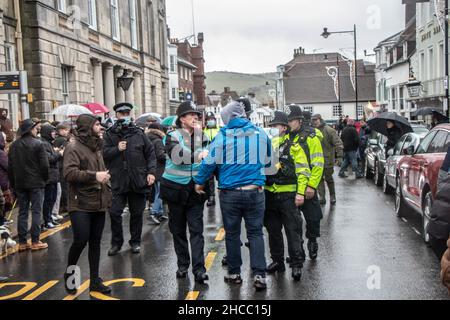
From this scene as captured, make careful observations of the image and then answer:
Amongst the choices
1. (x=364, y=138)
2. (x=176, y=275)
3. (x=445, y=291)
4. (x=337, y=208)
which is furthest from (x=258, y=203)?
(x=364, y=138)

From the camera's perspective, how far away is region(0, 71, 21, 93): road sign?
12188mm

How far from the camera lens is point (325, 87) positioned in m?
81.4

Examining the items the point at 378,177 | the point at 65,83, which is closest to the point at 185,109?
the point at 378,177

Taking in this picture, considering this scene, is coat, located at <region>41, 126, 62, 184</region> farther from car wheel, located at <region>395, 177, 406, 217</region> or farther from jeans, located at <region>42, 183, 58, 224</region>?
car wheel, located at <region>395, 177, 406, 217</region>

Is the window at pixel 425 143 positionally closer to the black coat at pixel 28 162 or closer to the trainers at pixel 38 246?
the black coat at pixel 28 162

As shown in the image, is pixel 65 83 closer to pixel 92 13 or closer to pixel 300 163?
pixel 92 13

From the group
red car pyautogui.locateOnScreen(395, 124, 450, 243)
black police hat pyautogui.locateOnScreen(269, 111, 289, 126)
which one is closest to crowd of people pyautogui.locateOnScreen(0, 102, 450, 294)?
black police hat pyautogui.locateOnScreen(269, 111, 289, 126)

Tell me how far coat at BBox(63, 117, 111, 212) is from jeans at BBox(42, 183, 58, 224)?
3999mm

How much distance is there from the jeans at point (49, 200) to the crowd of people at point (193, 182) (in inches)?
57.1

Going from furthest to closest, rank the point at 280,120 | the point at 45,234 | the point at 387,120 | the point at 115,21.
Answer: the point at 115,21, the point at 387,120, the point at 45,234, the point at 280,120

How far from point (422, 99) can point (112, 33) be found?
18.7 meters

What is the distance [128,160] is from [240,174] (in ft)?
8.82

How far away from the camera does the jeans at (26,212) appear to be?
328 inches
